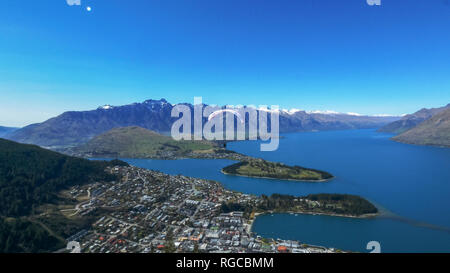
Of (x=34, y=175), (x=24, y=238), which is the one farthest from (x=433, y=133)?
(x=34, y=175)

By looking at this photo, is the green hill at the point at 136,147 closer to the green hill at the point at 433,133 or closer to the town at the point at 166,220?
the town at the point at 166,220

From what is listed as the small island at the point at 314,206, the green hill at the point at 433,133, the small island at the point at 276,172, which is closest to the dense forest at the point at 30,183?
the small island at the point at 314,206

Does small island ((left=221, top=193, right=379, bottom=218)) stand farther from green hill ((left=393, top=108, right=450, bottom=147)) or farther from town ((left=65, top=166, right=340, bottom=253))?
green hill ((left=393, top=108, right=450, bottom=147))

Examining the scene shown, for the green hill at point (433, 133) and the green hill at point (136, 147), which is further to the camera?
the green hill at point (433, 133)

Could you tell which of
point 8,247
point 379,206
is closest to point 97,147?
point 8,247

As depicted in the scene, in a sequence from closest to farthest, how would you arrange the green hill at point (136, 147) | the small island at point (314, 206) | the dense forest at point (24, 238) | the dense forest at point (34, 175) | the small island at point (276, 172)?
the dense forest at point (24, 238), the dense forest at point (34, 175), the small island at point (314, 206), the small island at point (276, 172), the green hill at point (136, 147)

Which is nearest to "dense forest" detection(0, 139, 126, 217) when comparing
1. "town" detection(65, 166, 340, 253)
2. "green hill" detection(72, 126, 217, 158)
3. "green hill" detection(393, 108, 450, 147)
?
"town" detection(65, 166, 340, 253)
